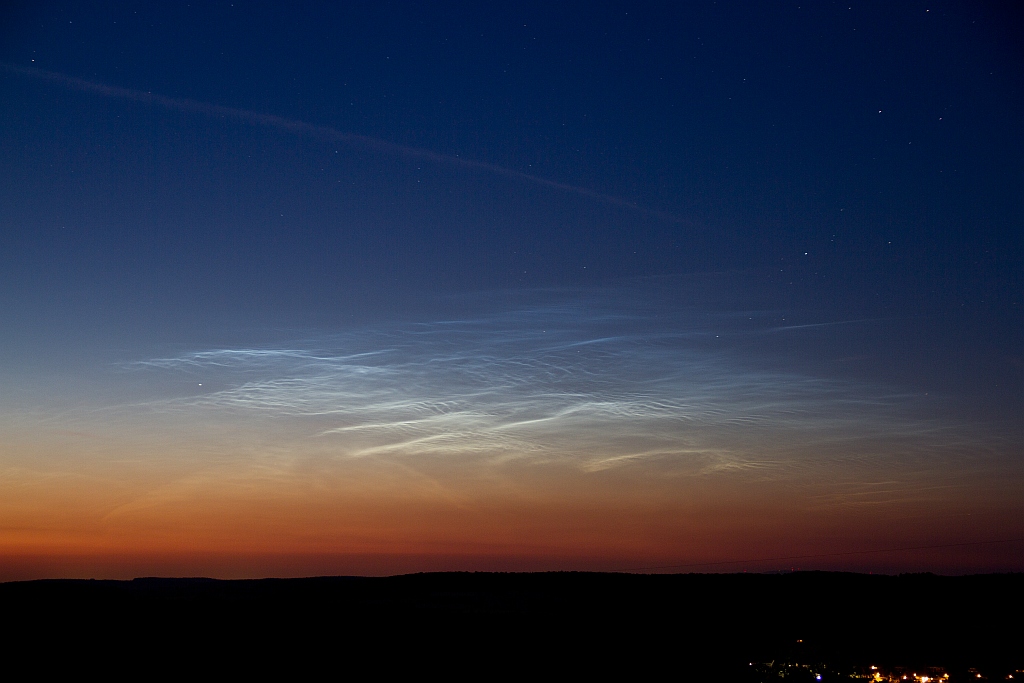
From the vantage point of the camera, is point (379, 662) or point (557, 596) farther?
point (557, 596)

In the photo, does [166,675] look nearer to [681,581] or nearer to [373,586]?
[373,586]

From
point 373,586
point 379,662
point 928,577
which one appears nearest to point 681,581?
point 928,577

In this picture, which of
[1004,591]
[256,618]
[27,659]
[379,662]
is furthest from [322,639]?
Answer: [1004,591]

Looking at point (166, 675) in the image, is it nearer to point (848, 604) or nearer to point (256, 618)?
point (256, 618)

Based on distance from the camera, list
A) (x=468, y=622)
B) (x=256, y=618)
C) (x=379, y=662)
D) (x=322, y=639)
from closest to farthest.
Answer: (x=379, y=662)
(x=322, y=639)
(x=256, y=618)
(x=468, y=622)

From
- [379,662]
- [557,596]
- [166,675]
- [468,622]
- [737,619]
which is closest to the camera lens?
[166,675]

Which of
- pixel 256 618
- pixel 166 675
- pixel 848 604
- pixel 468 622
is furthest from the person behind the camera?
pixel 848 604
